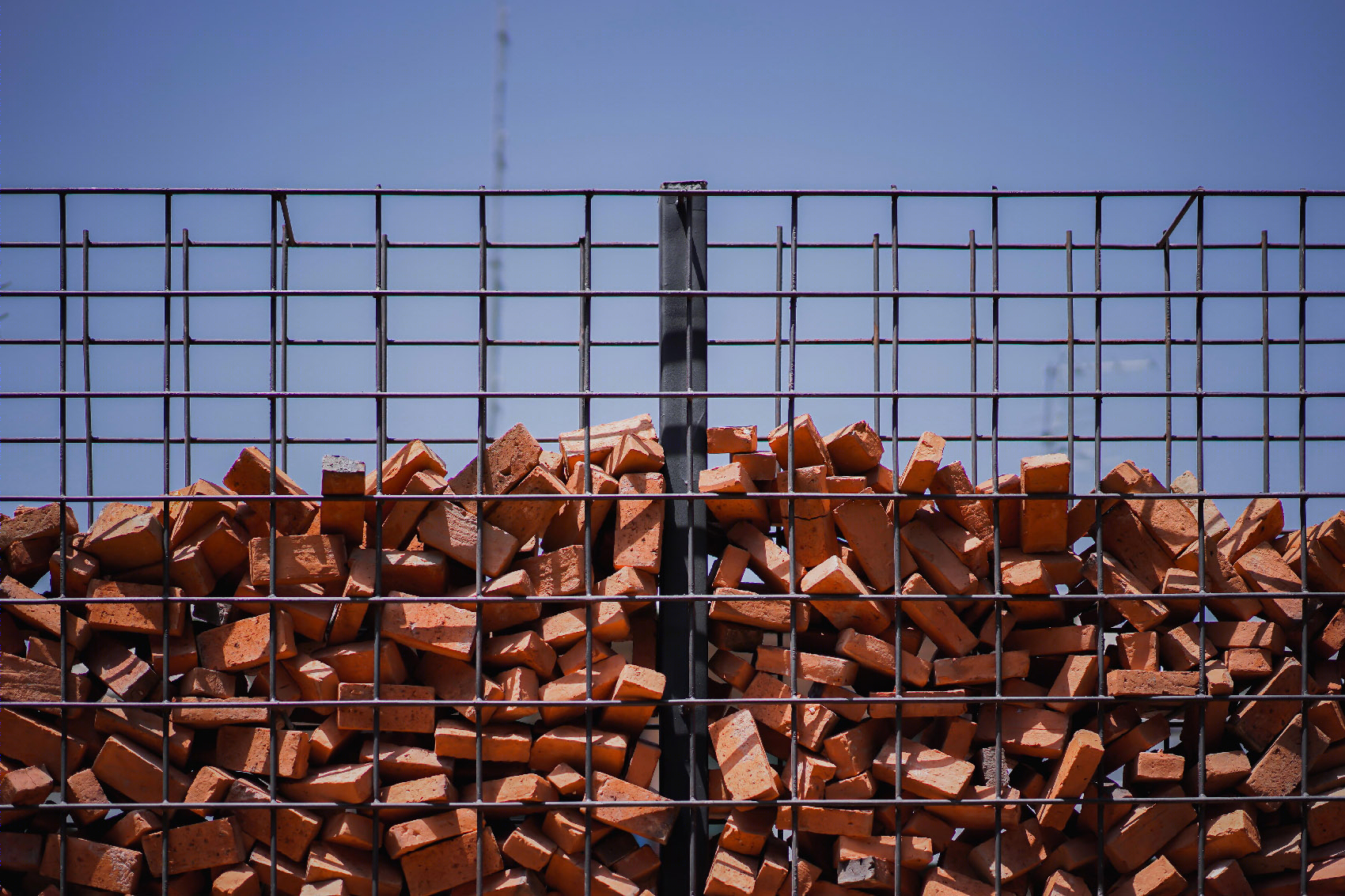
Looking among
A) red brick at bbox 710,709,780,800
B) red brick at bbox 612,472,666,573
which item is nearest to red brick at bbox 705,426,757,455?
red brick at bbox 612,472,666,573

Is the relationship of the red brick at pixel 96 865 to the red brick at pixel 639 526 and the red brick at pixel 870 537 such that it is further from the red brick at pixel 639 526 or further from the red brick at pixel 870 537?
the red brick at pixel 870 537

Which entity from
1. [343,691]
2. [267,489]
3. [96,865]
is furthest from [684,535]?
[96,865]

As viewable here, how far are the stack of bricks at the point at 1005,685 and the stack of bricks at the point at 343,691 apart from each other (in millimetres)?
358

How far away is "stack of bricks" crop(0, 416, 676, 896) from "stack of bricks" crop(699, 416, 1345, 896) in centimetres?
36

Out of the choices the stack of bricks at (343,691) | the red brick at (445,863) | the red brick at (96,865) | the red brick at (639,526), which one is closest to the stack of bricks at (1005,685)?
the red brick at (639,526)

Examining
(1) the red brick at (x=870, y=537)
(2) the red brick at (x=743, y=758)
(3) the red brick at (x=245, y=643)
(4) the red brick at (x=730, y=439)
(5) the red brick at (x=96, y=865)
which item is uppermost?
(4) the red brick at (x=730, y=439)


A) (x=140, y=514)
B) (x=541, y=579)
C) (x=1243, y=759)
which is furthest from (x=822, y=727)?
(x=140, y=514)

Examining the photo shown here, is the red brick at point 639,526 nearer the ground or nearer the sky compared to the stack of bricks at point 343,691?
nearer the sky

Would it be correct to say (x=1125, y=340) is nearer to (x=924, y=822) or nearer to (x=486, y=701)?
(x=924, y=822)

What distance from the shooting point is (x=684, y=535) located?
2.65m

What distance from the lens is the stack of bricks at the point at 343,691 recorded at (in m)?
2.50

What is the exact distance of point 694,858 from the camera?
8.10ft

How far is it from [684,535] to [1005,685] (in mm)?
1061

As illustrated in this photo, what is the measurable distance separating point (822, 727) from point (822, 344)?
157 centimetres
